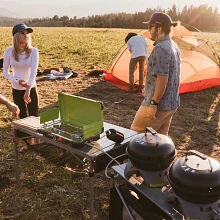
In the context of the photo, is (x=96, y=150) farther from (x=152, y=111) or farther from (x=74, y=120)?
(x=152, y=111)

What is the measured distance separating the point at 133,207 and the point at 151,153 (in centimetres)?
56

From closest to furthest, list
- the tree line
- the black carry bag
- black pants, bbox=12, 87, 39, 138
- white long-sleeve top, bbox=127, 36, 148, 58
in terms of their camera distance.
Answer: the black carry bag → black pants, bbox=12, 87, 39, 138 → white long-sleeve top, bbox=127, 36, 148, 58 → the tree line

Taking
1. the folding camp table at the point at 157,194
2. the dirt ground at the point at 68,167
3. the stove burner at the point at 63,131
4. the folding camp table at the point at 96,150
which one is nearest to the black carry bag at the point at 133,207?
the folding camp table at the point at 157,194

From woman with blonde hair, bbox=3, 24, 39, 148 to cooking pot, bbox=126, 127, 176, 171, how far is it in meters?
2.84

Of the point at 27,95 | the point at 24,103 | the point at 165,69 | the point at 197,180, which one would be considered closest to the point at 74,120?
the point at 165,69

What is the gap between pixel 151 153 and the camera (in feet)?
9.09

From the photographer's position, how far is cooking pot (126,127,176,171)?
2779 mm

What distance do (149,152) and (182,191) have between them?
0.48 metres

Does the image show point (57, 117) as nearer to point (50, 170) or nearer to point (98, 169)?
point (98, 169)

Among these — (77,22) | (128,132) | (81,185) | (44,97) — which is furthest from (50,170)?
(77,22)

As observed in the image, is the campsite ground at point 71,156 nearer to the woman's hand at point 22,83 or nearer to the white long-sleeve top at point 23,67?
the woman's hand at point 22,83

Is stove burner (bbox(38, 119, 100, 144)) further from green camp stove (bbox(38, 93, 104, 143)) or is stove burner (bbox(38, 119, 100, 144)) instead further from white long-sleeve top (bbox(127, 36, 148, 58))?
white long-sleeve top (bbox(127, 36, 148, 58))

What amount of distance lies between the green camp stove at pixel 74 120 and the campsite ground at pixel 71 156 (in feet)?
2.66

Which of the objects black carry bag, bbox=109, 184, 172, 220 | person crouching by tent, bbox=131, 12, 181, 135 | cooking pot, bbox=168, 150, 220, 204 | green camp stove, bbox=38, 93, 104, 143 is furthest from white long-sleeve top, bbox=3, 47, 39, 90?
cooking pot, bbox=168, 150, 220, 204
